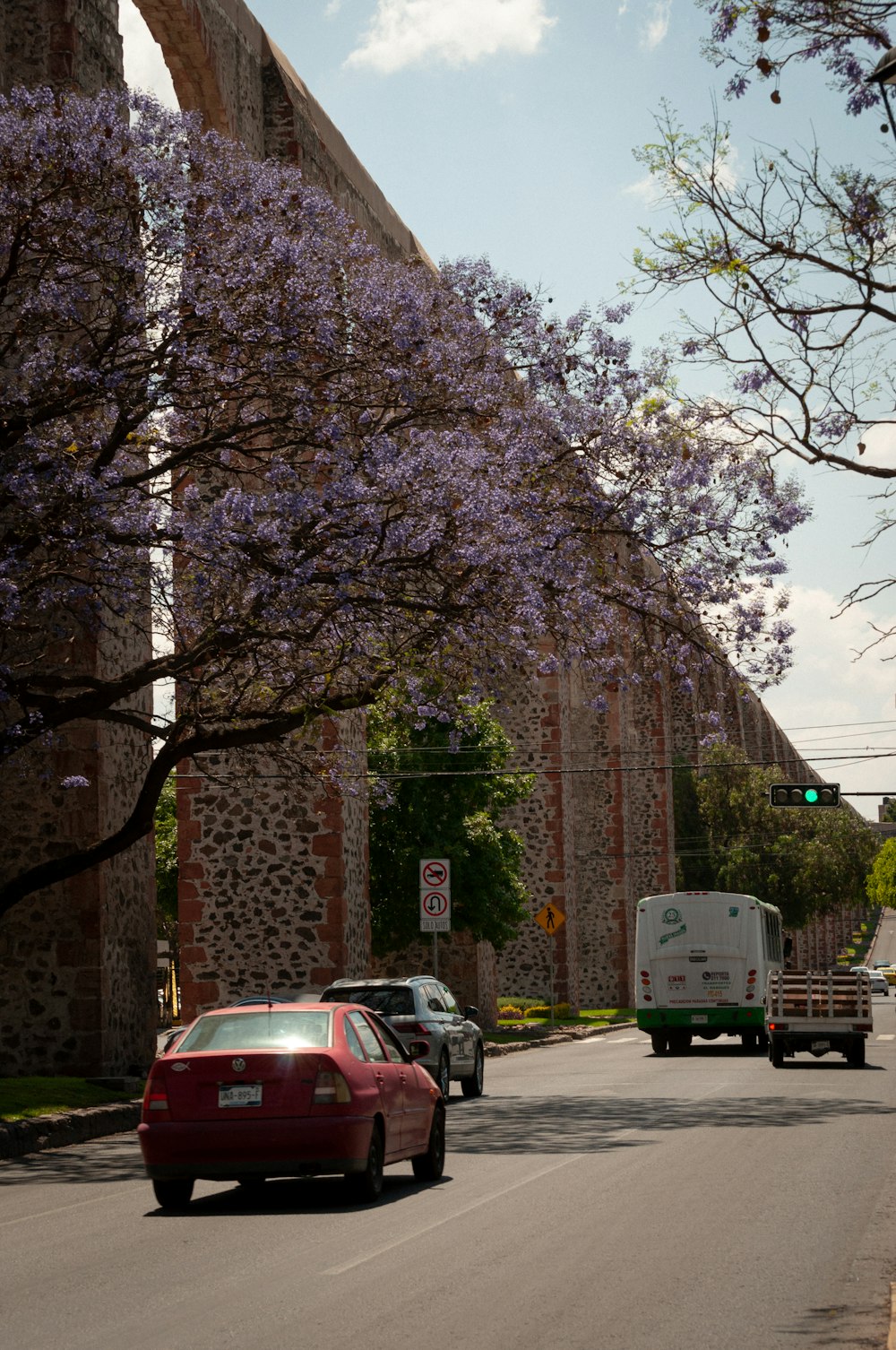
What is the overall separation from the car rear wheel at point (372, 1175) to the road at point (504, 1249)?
0.19 metres

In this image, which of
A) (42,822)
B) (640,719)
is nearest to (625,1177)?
(42,822)

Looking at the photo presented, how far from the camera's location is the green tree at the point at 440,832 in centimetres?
3744

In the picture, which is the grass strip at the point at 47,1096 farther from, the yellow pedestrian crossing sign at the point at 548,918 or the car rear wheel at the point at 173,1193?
the yellow pedestrian crossing sign at the point at 548,918

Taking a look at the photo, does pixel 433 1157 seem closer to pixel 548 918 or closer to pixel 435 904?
pixel 435 904

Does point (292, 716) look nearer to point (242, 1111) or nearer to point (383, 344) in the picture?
point (383, 344)

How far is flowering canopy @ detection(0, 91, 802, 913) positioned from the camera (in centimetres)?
1805

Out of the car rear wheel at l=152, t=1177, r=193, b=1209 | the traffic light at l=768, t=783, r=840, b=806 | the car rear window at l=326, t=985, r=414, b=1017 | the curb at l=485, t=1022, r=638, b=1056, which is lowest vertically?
the curb at l=485, t=1022, r=638, b=1056

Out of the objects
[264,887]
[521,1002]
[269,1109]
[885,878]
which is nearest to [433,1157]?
[269,1109]

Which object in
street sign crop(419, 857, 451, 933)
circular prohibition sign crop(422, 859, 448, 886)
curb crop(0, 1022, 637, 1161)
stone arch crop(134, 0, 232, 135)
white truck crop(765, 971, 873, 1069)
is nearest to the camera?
curb crop(0, 1022, 637, 1161)

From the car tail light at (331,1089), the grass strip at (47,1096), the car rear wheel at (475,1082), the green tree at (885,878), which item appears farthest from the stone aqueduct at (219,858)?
the green tree at (885,878)

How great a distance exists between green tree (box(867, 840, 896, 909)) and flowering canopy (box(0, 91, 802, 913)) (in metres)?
127

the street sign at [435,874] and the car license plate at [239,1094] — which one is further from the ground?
the street sign at [435,874]

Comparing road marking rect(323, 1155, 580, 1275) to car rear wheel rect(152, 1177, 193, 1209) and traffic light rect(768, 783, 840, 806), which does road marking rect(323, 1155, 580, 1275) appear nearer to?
car rear wheel rect(152, 1177, 193, 1209)

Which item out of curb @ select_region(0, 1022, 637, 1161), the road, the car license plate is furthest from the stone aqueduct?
the car license plate
